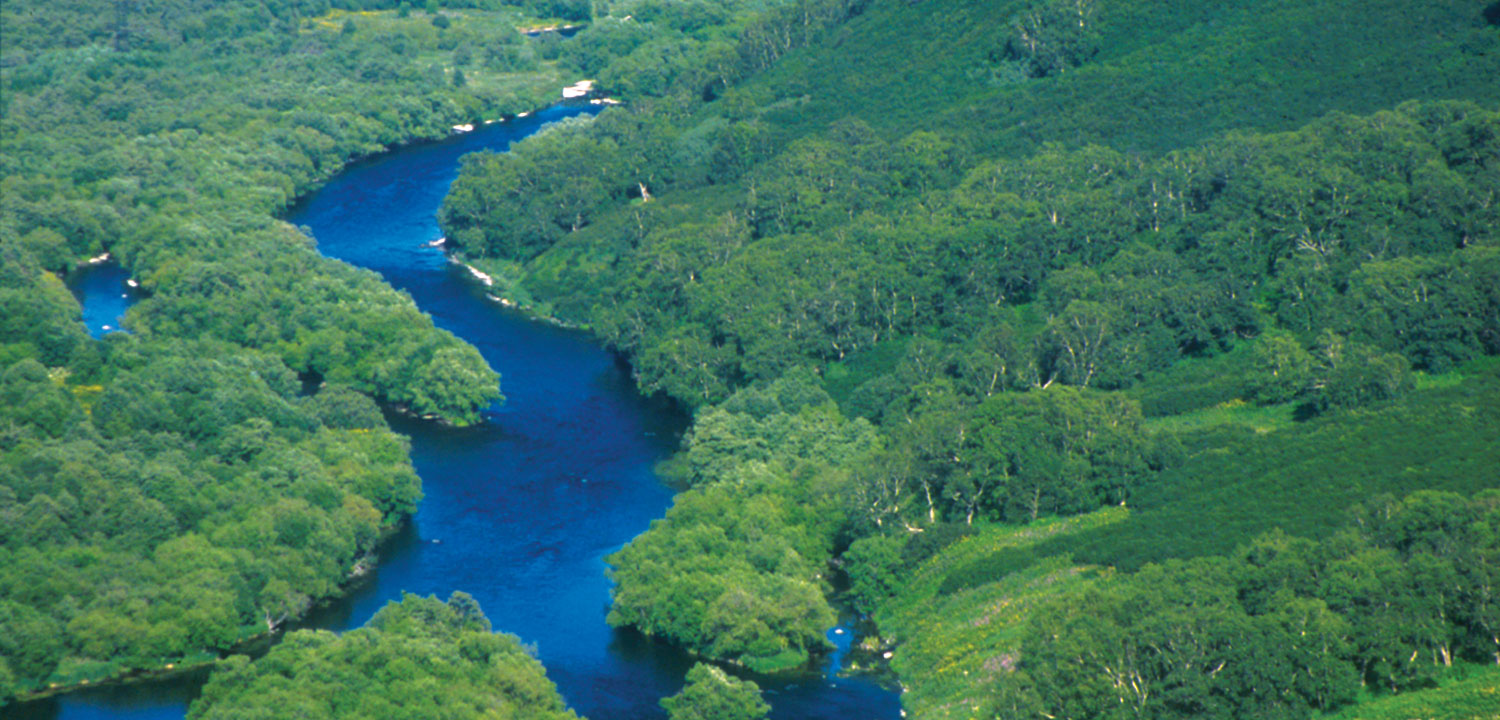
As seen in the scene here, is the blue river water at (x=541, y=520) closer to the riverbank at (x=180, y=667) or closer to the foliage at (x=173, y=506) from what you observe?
the riverbank at (x=180, y=667)

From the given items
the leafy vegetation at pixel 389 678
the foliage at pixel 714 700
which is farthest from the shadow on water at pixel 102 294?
the foliage at pixel 714 700

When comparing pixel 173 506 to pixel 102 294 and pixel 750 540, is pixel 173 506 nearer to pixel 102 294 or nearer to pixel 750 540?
pixel 750 540

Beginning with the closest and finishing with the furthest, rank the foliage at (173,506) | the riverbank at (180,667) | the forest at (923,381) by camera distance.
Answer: the forest at (923,381) < the riverbank at (180,667) < the foliage at (173,506)

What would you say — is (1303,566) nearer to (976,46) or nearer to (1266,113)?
(1266,113)

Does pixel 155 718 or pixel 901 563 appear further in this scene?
pixel 901 563

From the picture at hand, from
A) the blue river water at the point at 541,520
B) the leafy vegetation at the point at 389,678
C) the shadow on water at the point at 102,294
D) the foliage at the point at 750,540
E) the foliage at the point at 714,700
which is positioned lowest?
the shadow on water at the point at 102,294

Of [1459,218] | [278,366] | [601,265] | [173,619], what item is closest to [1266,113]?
[1459,218]

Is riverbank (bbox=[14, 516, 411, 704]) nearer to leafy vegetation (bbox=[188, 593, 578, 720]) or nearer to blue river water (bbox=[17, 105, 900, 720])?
blue river water (bbox=[17, 105, 900, 720])
